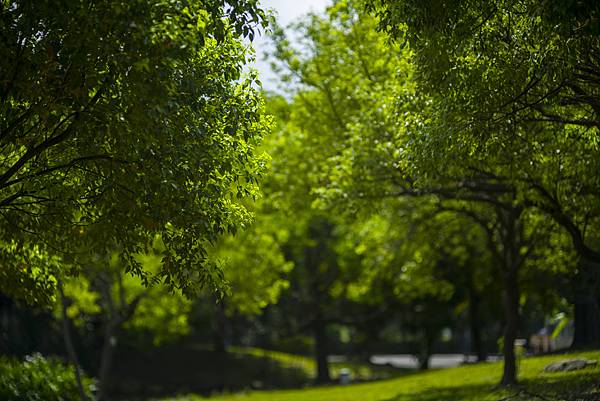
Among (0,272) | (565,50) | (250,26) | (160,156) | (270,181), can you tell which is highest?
(270,181)

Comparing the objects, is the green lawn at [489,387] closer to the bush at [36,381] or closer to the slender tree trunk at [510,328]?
the slender tree trunk at [510,328]

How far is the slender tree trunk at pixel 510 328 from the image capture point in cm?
1969

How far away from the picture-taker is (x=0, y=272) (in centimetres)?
1355

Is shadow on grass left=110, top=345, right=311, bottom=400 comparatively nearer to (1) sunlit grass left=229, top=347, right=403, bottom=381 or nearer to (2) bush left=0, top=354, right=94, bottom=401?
(1) sunlit grass left=229, top=347, right=403, bottom=381

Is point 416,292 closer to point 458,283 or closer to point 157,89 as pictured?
point 458,283

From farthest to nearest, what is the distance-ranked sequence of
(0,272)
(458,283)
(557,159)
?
(458,283)
(557,159)
(0,272)

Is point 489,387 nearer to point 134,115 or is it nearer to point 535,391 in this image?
point 535,391

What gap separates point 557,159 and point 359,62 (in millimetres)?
9733

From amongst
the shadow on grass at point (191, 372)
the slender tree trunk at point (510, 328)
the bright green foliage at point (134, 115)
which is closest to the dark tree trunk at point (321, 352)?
the shadow on grass at point (191, 372)

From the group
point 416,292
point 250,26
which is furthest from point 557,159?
point 416,292

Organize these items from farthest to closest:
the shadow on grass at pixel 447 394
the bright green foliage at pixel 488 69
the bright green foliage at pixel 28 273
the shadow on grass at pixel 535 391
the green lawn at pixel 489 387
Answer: the shadow on grass at pixel 447 394 → the green lawn at pixel 489 387 → the shadow on grass at pixel 535 391 → the bright green foliage at pixel 28 273 → the bright green foliage at pixel 488 69

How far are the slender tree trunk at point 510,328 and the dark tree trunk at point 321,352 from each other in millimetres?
25082

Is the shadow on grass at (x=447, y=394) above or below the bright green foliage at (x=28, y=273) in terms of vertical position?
below

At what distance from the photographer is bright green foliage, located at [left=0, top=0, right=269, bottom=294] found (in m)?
10.1
